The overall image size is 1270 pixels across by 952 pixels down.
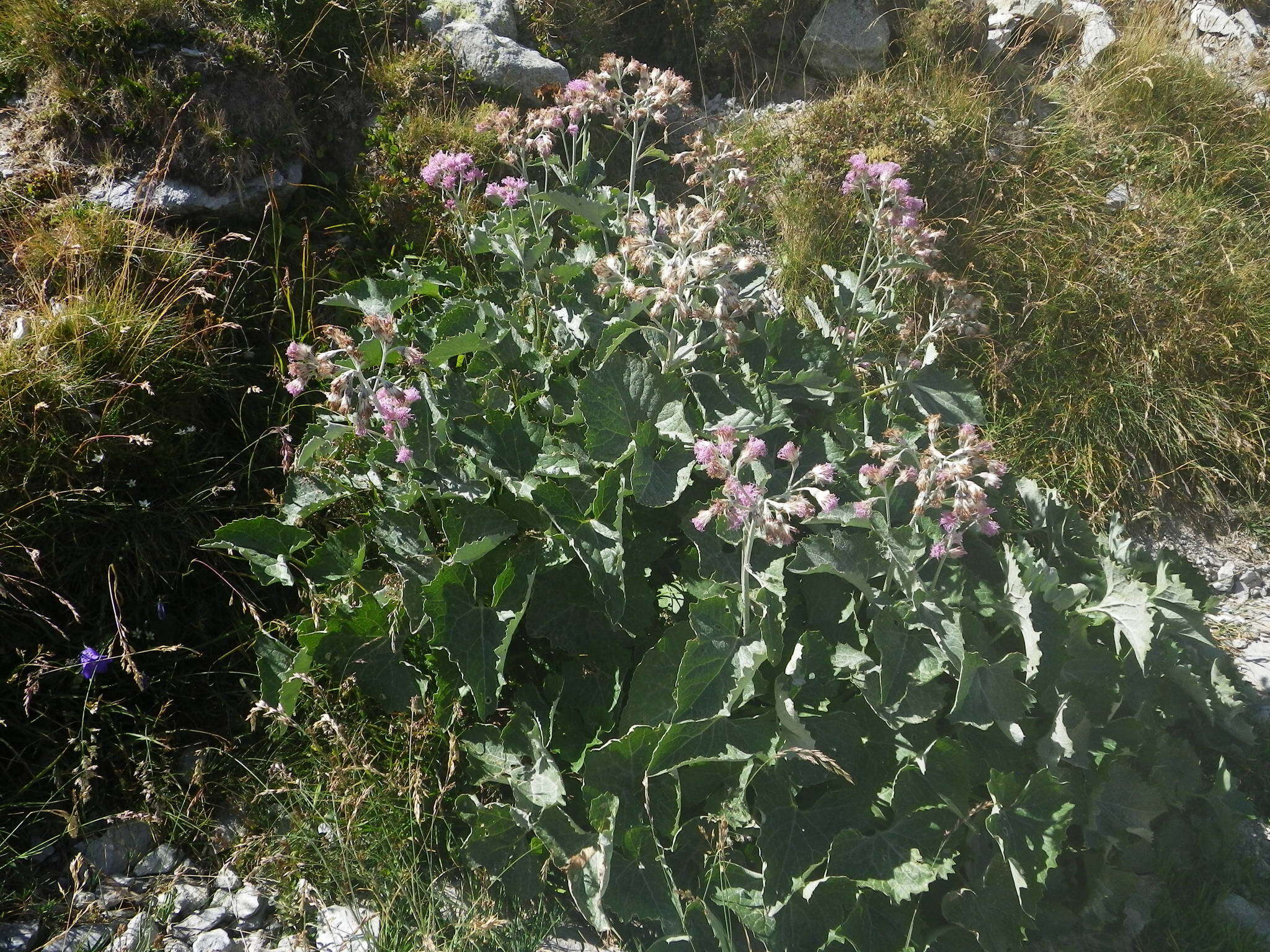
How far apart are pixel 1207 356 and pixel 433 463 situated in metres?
3.88

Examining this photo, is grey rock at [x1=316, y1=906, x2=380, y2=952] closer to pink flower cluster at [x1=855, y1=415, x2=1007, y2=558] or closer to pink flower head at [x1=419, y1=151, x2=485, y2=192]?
pink flower cluster at [x1=855, y1=415, x2=1007, y2=558]

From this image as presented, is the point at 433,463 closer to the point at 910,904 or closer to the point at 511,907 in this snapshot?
the point at 511,907

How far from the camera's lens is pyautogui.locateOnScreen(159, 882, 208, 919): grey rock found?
96.6 inches

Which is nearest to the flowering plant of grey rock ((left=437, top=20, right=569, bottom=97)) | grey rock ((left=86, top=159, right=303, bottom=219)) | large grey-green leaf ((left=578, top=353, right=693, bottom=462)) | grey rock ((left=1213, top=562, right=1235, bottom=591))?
large grey-green leaf ((left=578, top=353, right=693, bottom=462))

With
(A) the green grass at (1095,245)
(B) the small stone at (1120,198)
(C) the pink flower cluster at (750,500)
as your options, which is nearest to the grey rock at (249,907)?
(C) the pink flower cluster at (750,500)

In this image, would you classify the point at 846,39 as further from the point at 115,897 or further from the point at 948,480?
the point at 115,897

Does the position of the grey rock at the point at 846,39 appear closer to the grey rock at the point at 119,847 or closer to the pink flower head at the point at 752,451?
the pink flower head at the point at 752,451

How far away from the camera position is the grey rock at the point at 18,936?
2314 mm

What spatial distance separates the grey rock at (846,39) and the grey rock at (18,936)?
571cm

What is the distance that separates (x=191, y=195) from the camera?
12.3 feet

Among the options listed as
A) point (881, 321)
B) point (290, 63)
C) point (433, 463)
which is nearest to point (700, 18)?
point (290, 63)

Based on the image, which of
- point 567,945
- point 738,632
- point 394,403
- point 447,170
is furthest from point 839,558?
point 447,170

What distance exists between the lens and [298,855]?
2.54m

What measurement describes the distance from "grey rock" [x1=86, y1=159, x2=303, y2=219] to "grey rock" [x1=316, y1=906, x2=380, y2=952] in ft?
8.92
